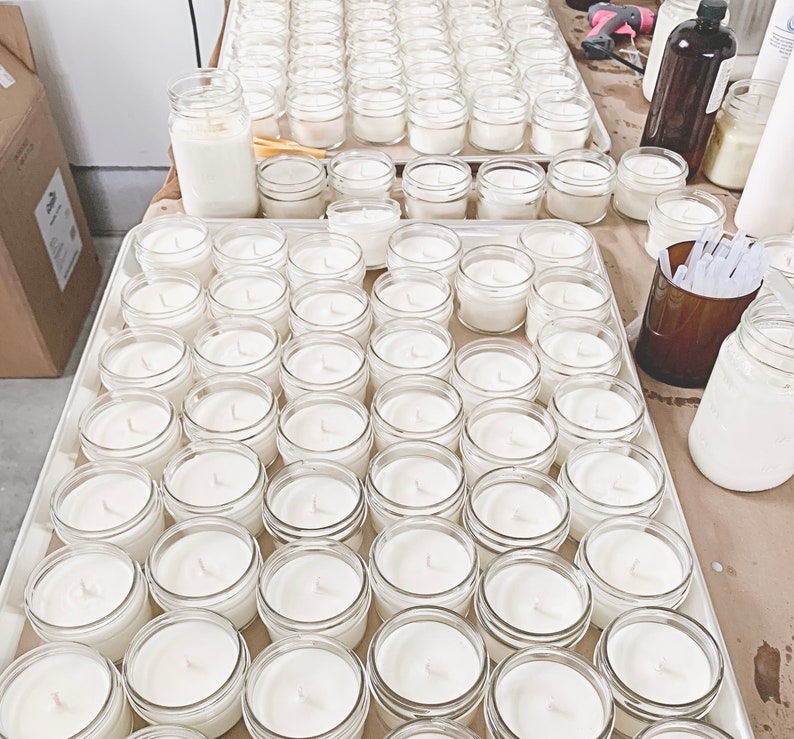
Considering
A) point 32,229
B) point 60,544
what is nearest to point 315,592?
point 60,544

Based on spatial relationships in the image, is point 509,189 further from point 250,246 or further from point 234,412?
point 234,412

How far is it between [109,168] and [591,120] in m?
1.76

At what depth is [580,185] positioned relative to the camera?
1.34 metres

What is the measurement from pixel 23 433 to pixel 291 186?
1.25m

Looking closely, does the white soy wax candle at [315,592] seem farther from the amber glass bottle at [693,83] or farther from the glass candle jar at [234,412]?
the amber glass bottle at [693,83]

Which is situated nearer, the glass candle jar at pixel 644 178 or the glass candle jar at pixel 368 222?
the glass candle jar at pixel 368 222

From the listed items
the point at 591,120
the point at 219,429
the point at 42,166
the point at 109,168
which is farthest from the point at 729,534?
the point at 109,168

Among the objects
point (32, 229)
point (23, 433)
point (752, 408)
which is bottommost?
point (23, 433)

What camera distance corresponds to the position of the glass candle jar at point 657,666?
2.34 feet

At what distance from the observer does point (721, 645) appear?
Answer: 2.61ft

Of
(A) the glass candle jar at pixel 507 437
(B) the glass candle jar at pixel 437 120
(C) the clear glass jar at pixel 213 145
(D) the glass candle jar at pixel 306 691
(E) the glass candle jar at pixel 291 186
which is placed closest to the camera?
(D) the glass candle jar at pixel 306 691

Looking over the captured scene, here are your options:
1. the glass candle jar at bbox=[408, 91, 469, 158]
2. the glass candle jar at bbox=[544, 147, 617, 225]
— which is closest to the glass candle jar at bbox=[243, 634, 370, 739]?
the glass candle jar at bbox=[544, 147, 617, 225]

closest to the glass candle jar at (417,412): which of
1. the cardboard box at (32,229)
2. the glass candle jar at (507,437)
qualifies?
the glass candle jar at (507,437)

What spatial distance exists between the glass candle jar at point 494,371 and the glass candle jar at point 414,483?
0.13 metres
